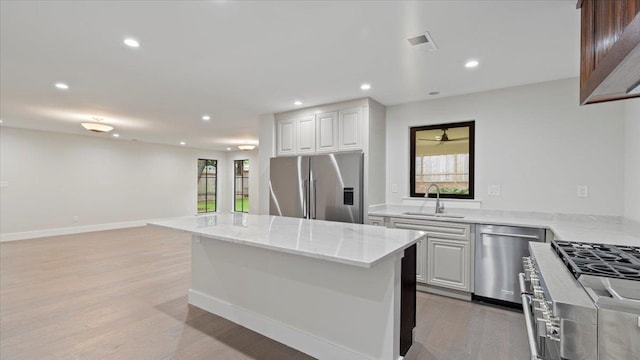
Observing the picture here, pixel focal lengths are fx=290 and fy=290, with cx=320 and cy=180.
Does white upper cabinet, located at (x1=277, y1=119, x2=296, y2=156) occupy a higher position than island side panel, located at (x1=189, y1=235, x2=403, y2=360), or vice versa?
white upper cabinet, located at (x1=277, y1=119, x2=296, y2=156)

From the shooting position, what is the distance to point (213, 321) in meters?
2.67

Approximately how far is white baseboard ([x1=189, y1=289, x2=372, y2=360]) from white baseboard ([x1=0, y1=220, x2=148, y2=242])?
6.23 m

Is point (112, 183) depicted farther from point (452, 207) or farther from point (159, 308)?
point (452, 207)

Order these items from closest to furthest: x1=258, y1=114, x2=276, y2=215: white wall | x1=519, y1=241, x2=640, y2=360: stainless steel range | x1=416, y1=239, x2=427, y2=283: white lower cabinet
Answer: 1. x1=519, y1=241, x2=640, y2=360: stainless steel range
2. x1=416, y1=239, x2=427, y2=283: white lower cabinet
3. x1=258, y1=114, x2=276, y2=215: white wall

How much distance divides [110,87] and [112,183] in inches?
211

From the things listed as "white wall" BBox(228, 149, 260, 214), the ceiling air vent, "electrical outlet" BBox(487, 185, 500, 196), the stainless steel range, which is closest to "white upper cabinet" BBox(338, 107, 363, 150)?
the ceiling air vent

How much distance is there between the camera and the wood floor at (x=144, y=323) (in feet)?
7.23

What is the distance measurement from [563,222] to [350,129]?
103 inches

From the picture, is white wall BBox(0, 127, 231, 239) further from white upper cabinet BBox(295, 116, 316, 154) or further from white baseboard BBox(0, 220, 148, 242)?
white upper cabinet BBox(295, 116, 316, 154)

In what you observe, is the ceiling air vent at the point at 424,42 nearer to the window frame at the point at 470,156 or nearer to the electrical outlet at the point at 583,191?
the window frame at the point at 470,156

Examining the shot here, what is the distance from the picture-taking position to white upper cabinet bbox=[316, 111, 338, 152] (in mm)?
4176

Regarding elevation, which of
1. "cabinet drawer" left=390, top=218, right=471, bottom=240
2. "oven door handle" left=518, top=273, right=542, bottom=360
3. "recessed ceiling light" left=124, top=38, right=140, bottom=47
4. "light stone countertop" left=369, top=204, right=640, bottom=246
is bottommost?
"oven door handle" left=518, top=273, right=542, bottom=360

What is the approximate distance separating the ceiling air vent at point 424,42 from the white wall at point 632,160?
1745 millimetres

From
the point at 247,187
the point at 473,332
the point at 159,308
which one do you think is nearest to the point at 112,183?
the point at 247,187
